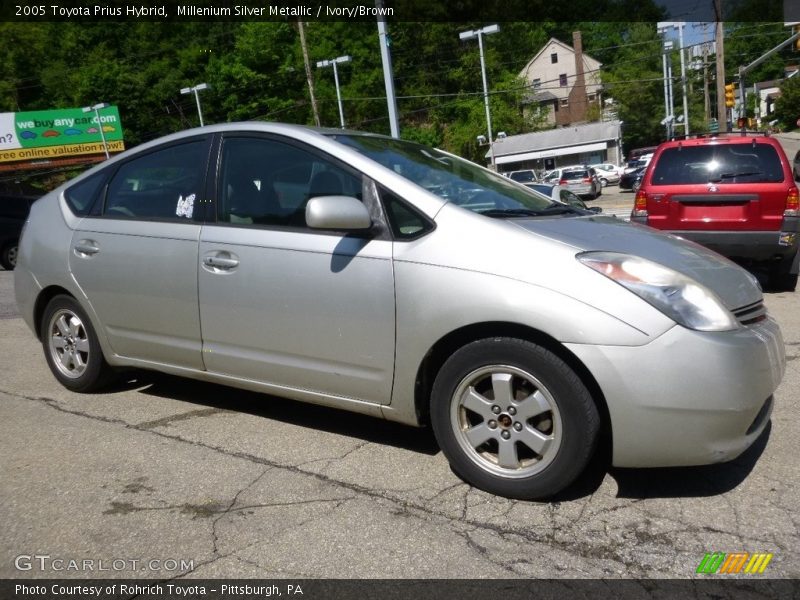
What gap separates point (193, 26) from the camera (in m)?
63.2

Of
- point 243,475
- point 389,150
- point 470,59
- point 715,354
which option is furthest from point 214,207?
point 470,59

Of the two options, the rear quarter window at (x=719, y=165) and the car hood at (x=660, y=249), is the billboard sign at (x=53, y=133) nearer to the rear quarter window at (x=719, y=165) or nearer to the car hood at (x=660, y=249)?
the rear quarter window at (x=719, y=165)

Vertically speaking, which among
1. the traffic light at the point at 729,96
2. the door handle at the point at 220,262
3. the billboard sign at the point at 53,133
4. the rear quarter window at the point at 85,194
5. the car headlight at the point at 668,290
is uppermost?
the billboard sign at the point at 53,133

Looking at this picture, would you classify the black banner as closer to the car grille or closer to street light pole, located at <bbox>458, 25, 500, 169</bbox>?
the car grille

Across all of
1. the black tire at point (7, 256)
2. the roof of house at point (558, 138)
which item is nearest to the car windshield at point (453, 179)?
the black tire at point (7, 256)

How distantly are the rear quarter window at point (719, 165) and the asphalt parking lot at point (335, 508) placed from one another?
4032 millimetres

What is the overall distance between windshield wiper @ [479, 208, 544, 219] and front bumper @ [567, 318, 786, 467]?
89cm

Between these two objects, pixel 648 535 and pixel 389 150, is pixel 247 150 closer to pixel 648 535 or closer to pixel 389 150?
pixel 389 150

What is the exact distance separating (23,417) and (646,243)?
3737 millimetres

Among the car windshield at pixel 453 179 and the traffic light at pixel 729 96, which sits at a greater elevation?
the traffic light at pixel 729 96

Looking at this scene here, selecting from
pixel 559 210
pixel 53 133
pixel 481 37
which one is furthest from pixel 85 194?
pixel 53 133

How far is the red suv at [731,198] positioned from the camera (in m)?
7.48

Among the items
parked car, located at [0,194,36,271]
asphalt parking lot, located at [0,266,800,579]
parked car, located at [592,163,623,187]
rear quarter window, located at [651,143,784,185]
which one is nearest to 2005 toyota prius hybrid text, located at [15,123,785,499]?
asphalt parking lot, located at [0,266,800,579]

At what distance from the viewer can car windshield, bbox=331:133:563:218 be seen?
3.59 metres
